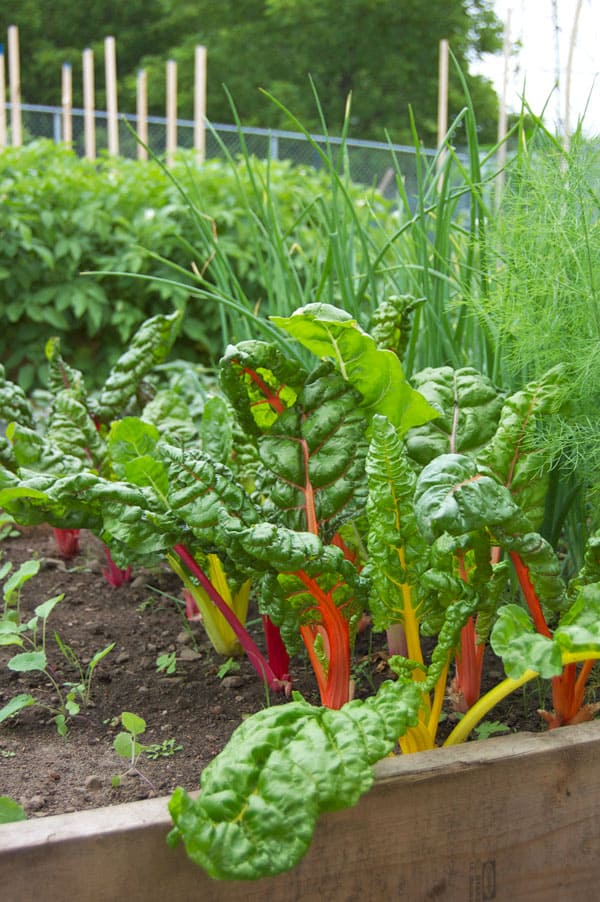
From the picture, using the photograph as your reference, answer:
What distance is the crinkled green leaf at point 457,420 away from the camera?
4.09ft

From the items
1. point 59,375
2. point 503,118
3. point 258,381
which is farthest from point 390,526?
point 503,118

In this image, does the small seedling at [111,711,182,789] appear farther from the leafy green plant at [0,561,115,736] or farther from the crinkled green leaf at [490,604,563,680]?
the crinkled green leaf at [490,604,563,680]

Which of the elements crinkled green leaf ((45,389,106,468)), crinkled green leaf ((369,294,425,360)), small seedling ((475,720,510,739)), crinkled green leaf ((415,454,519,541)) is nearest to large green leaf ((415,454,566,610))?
crinkled green leaf ((415,454,519,541))

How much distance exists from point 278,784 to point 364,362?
556mm

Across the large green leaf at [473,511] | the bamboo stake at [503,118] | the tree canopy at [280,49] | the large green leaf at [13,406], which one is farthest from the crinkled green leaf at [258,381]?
the tree canopy at [280,49]

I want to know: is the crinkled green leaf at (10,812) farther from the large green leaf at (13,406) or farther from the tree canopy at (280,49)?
the tree canopy at (280,49)

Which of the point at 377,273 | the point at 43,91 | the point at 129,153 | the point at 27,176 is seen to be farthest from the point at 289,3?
the point at 377,273

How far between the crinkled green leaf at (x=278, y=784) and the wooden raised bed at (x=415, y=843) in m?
0.08

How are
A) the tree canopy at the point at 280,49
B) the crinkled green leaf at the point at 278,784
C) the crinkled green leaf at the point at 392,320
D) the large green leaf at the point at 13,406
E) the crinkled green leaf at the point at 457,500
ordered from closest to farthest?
1. the crinkled green leaf at the point at 278,784
2. the crinkled green leaf at the point at 457,500
3. the crinkled green leaf at the point at 392,320
4. the large green leaf at the point at 13,406
5. the tree canopy at the point at 280,49

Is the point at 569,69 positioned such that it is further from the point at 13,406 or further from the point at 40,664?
the point at 40,664

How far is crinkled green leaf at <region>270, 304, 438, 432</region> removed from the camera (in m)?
1.11

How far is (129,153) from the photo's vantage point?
462 inches

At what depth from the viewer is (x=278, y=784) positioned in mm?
820

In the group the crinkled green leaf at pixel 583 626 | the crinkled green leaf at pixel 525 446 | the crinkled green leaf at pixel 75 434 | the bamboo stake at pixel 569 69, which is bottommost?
the crinkled green leaf at pixel 75 434
